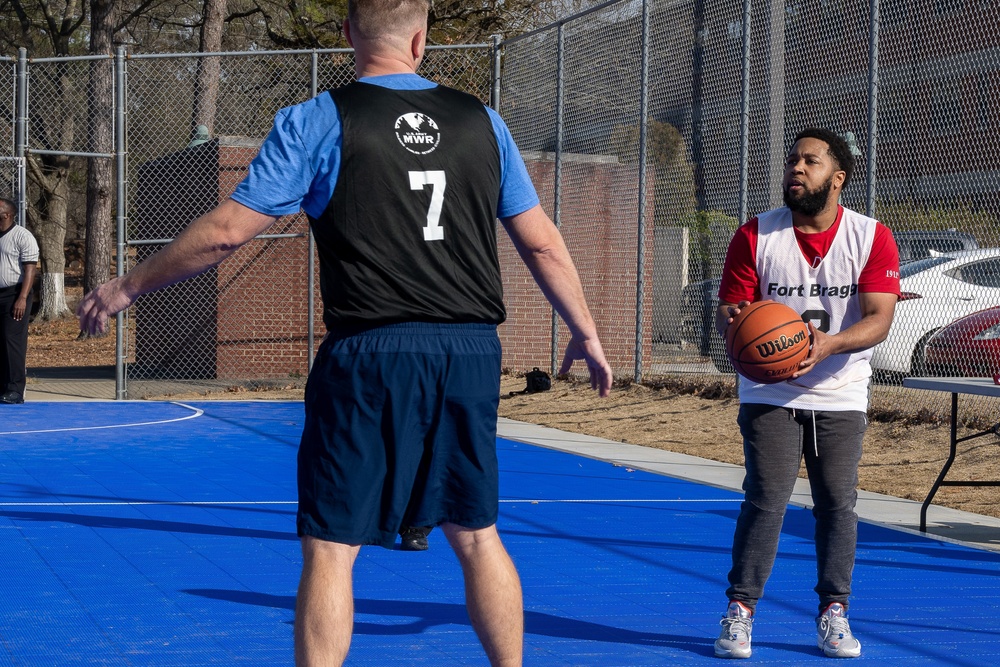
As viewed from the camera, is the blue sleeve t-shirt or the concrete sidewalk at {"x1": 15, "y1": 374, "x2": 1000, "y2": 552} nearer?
the blue sleeve t-shirt

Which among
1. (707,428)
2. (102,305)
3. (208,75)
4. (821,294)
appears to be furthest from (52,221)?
(102,305)

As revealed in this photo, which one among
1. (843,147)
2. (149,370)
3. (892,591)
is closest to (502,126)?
(843,147)

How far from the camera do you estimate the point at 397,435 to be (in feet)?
11.1

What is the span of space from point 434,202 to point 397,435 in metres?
0.64

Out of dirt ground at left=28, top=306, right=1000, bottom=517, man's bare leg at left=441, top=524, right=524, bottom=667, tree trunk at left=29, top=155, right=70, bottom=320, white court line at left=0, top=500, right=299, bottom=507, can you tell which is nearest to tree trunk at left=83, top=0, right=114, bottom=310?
tree trunk at left=29, top=155, right=70, bottom=320

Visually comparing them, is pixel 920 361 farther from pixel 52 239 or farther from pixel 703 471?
pixel 52 239

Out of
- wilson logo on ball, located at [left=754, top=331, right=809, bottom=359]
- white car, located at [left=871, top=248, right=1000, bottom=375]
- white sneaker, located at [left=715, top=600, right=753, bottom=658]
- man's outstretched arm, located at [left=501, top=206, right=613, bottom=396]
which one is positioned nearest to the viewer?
man's outstretched arm, located at [left=501, top=206, right=613, bottom=396]

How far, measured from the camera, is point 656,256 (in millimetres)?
15289

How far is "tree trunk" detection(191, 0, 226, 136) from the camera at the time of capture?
69.2 ft

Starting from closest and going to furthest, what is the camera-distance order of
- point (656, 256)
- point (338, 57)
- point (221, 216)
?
1. point (221, 216)
2. point (656, 256)
3. point (338, 57)

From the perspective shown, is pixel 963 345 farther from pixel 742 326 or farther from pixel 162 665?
pixel 162 665

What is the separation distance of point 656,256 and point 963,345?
5056mm

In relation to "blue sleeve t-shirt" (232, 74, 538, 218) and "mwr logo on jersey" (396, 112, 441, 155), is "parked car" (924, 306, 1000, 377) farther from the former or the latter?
"blue sleeve t-shirt" (232, 74, 538, 218)

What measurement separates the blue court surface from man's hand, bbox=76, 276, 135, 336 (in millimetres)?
1687
